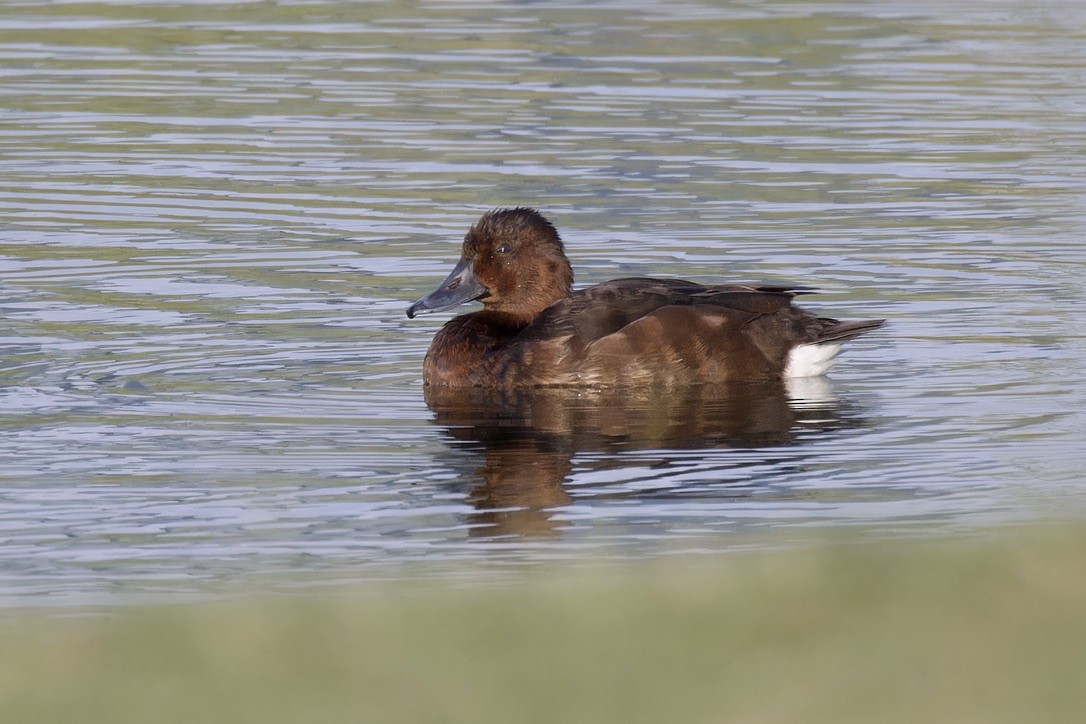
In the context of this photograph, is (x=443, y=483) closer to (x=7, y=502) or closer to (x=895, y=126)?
(x=7, y=502)

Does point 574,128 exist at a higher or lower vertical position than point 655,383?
higher

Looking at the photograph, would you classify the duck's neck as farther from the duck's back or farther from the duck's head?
the duck's head

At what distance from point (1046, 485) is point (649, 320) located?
2.66m

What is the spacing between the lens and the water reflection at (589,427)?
7.26 metres

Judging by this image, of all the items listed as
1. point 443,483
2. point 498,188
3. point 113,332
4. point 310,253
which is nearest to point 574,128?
point 498,188

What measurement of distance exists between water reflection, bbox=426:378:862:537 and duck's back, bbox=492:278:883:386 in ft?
0.29

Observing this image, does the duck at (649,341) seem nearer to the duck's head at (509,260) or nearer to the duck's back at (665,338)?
the duck's back at (665,338)

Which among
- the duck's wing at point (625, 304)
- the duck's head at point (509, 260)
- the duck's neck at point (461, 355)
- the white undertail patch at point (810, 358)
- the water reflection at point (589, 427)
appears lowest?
the water reflection at point (589, 427)

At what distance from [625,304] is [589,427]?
3.35 ft

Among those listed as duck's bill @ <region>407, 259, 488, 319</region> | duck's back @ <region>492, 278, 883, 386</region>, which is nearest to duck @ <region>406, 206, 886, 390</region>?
duck's back @ <region>492, 278, 883, 386</region>

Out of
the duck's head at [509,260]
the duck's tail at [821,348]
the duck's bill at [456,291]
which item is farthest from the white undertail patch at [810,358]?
the duck's bill at [456,291]

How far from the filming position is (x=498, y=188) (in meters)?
14.4

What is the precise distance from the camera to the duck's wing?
369 inches

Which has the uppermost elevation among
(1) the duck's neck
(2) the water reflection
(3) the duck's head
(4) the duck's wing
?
(3) the duck's head
